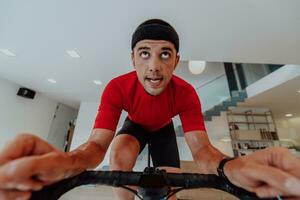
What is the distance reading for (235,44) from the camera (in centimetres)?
280

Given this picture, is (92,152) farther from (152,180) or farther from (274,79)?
(274,79)

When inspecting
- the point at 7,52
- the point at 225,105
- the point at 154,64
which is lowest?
the point at 154,64

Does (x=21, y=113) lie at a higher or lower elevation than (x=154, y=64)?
higher

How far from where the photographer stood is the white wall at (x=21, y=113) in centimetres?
497

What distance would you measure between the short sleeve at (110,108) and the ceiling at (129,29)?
5.31ft

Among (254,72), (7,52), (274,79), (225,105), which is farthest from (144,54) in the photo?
(254,72)

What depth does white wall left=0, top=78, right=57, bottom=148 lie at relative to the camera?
4.97m

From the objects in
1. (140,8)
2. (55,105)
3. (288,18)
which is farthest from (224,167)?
(55,105)

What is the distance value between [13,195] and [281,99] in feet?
19.5

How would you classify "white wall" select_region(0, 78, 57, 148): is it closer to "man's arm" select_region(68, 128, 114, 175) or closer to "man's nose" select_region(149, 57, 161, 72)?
"man's arm" select_region(68, 128, 114, 175)

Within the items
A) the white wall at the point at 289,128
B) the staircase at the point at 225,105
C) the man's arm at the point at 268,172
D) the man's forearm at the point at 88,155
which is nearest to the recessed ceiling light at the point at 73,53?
the man's forearm at the point at 88,155

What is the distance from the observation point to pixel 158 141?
3.97ft

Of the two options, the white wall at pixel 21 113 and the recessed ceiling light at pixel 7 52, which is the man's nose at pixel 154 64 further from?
the white wall at pixel 21 113

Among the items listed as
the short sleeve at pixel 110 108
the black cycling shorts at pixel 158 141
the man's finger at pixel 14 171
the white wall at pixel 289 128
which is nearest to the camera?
the man's finger at pixel 14 171
